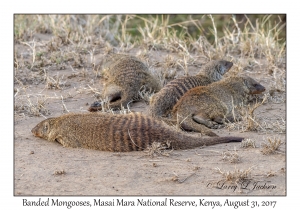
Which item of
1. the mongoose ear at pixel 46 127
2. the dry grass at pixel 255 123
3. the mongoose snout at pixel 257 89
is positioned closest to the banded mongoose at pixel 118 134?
the mongoose ear at pixel 46 127

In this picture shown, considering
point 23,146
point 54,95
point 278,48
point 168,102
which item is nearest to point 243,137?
point 168,102

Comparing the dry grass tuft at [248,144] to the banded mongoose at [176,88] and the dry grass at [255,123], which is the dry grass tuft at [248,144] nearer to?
the dry grass at [255,123]

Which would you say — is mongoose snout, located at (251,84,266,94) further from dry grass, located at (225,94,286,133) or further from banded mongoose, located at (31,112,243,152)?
banded mongoose, located at (31,112,243,152)

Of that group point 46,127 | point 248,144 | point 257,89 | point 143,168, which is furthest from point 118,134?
point 257,89

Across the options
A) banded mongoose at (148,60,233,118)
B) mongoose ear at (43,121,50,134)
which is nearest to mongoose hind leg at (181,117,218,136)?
banded mongoose at (148,60,233,118)

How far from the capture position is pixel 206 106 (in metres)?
4.70

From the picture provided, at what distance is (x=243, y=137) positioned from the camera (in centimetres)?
422

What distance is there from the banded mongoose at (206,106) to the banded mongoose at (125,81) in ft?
2.28

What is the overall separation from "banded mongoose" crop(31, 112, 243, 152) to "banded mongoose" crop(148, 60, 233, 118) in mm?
574

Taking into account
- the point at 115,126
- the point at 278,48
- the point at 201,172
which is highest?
the point at 278,48

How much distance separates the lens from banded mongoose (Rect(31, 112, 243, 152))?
3971 mm

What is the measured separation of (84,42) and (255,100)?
7.46 ft

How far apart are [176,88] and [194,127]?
0.61 metres

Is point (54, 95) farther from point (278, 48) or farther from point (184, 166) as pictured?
point (278, 48)
